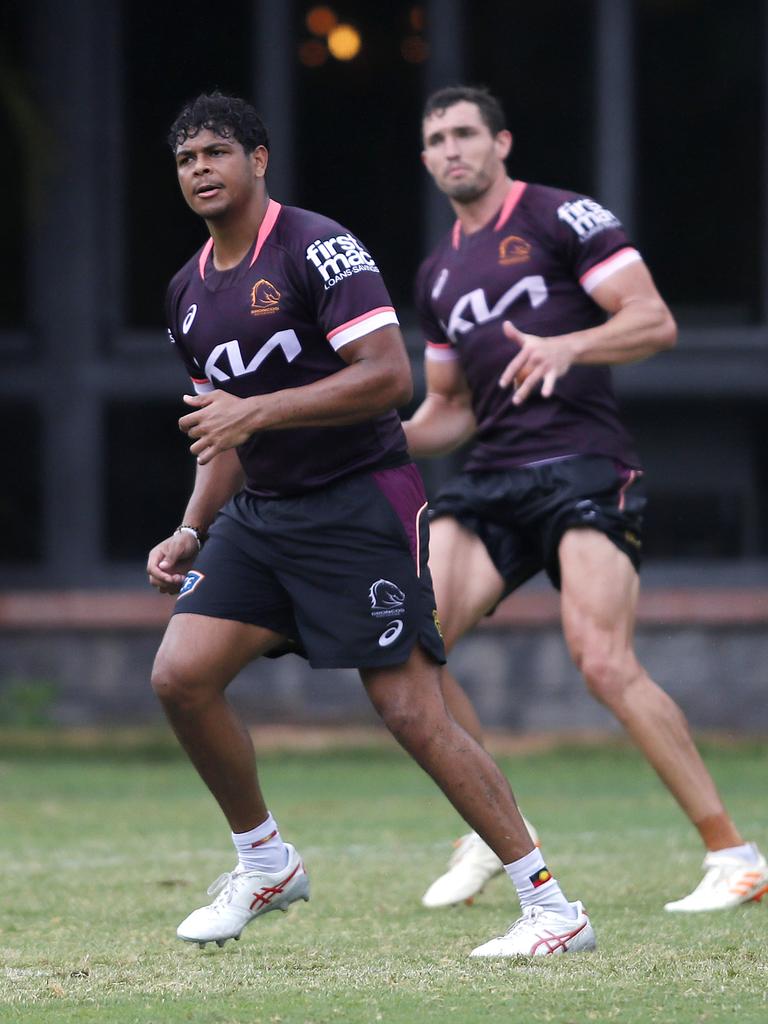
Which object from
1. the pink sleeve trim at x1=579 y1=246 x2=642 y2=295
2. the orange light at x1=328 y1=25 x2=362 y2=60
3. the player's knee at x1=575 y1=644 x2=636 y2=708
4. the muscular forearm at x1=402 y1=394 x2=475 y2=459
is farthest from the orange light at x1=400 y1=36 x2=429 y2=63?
the player's knee at x1=575 y1=644 x2=636 y2=708

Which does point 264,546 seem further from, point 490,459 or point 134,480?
point 134,480

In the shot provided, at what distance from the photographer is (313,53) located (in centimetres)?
1148

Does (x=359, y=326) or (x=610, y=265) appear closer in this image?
(x=359, y=326)

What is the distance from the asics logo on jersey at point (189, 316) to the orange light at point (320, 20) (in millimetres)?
7158

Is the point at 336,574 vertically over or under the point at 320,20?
under

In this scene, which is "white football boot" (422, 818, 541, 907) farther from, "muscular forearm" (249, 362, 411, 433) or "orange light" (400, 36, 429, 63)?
"orange light" (400, 36, 429, 63)

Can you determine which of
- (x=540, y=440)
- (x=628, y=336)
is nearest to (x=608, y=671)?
(x=540, y=440)

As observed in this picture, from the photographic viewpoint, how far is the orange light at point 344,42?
1143 cm

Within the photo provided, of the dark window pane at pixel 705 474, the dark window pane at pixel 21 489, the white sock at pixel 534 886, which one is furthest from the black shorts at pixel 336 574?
the dark window pane at pixel 21 489

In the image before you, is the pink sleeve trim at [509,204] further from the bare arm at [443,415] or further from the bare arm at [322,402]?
the bare arm at [322,402]

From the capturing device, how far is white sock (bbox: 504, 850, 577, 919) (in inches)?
177

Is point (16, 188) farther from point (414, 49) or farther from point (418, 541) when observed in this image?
point (418, 541)

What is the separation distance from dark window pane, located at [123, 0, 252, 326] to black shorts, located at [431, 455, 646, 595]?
5793 millimetres

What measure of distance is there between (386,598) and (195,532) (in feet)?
2.19
